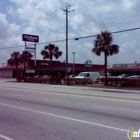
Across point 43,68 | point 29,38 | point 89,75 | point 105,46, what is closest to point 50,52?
point 89,75

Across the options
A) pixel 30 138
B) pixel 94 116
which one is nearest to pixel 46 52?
pixel 94 116

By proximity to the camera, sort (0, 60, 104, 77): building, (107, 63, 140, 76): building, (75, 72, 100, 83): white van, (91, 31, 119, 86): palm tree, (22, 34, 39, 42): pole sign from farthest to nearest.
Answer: (0, 60, 104, 77): building < (107, 63, 140, 76): building < (22, 34, 39, 42): pole sign < (75, 72, 100, 83): white van < (91, 31, 119, 86): palm tree

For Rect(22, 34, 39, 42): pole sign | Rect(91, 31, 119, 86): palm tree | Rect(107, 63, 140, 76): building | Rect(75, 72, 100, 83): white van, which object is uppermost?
Rect(22, 34, 39, 42): pole sign

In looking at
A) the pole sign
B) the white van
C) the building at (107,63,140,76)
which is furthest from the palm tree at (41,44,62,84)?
the building at (107,63,140,76)

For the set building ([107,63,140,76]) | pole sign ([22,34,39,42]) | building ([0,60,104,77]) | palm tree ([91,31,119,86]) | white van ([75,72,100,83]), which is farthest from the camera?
building ([0,60,104,77])

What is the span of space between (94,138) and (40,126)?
7.68ft

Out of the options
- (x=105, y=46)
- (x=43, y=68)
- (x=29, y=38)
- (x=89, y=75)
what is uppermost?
(x=29, y=38)

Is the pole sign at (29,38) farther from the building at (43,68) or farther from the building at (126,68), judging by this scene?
the building at (126,68)

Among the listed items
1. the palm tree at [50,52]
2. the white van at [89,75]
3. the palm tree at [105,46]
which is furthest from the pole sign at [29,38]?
the palm tree at [105,46]

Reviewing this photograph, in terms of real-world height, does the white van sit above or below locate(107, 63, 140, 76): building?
below

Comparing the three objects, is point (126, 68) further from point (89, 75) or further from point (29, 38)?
point (89, 75)

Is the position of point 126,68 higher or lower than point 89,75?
higher

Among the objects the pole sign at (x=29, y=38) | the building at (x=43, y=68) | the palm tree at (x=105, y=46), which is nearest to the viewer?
the palm tree at (x=105, y=46)

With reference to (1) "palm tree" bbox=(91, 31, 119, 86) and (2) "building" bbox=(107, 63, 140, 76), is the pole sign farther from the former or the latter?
(1) "palm tree" bbox=(91, 31, 119, 86)
